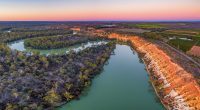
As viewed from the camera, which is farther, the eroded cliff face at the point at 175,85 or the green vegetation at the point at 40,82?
the green vegetation at the point at 40,82

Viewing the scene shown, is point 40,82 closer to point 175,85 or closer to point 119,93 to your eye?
point 119,93

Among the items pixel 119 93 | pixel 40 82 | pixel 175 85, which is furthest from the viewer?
pixel 40 82

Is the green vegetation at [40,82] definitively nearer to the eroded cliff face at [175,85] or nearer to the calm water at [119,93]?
the calm water at [119,93]

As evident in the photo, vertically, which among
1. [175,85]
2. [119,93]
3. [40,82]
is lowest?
[119,93]

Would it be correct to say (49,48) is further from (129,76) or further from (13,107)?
(13,107)

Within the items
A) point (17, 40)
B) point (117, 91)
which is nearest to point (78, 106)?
point (117, 91)

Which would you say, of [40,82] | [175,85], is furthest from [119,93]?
[40,82]

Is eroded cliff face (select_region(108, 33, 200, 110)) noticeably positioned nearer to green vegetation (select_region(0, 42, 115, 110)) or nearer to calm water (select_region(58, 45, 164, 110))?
calm water (select_region(58, 45, 164, 110))

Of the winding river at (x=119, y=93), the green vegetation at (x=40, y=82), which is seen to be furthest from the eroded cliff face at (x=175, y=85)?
the green vegetation at (x=40, y=82)
